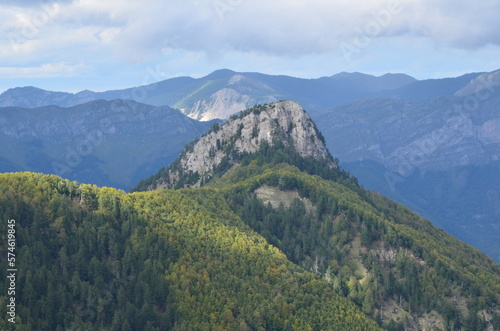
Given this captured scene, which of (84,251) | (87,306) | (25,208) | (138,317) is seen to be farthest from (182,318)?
(25,208)

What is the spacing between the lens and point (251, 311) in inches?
6870

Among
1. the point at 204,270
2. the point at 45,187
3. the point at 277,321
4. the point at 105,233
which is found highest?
the point at 45,187

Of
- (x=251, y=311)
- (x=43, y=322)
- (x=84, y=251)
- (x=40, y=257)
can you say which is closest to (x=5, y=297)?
(x=43, y=322)

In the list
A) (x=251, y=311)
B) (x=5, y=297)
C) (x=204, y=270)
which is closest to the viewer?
(x=5, y=297)

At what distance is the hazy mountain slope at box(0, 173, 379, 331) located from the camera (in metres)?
156

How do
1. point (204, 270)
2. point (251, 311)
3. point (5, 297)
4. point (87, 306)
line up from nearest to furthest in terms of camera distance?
point (5, 297) → point (87, 306) → point (251, 311) → point (204, 270)

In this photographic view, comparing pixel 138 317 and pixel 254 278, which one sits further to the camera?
pixel 254 278

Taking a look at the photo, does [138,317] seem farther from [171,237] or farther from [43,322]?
[171,237]

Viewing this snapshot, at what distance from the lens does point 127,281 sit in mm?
175625

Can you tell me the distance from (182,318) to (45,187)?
73829 mm

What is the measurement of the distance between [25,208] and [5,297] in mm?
42596

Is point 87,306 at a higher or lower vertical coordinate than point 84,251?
lower

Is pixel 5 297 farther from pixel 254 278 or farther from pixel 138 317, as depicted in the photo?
pixel 254 278

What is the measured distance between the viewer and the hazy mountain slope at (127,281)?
156 meters
